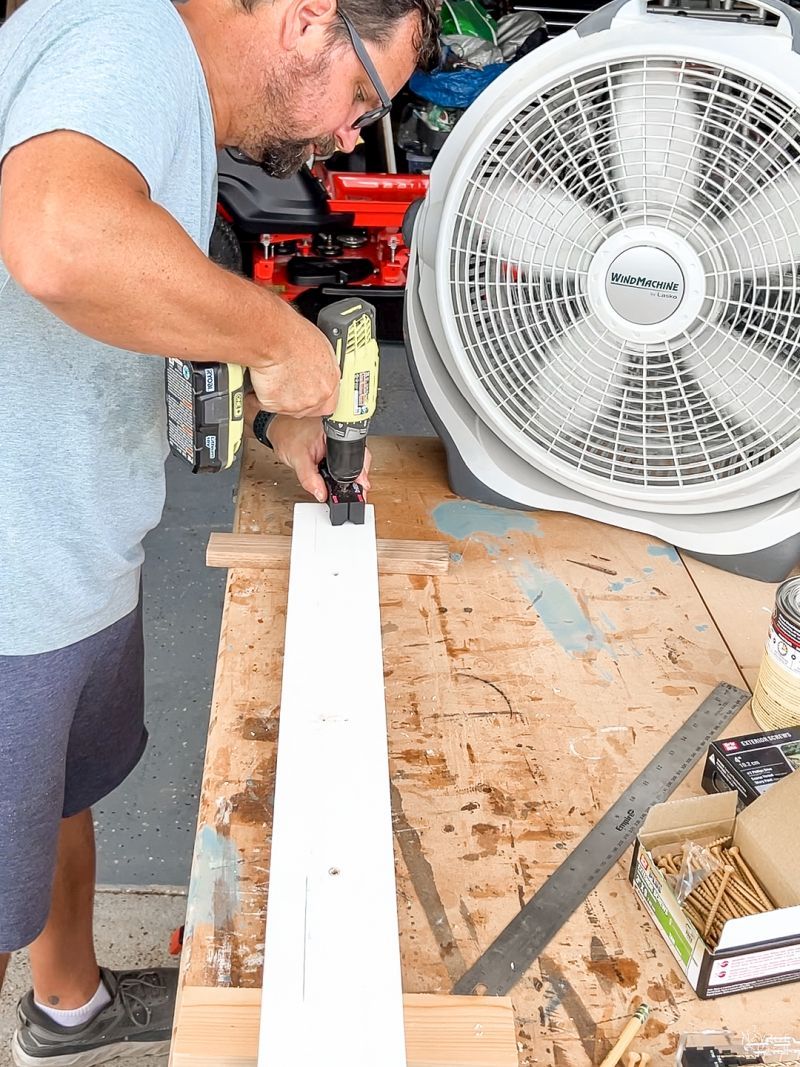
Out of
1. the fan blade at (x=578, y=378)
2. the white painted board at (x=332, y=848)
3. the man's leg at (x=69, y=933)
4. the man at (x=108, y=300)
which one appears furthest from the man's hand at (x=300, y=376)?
the man's leg at (x=69, y=933)

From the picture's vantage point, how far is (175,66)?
819 mm

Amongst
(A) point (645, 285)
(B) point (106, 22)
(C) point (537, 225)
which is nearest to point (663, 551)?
(A) point (645, 285)

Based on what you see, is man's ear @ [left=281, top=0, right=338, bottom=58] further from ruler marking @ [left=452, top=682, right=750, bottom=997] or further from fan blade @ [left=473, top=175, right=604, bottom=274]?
ruler marking @ [left=452, top=682, right=750, bottom=997]

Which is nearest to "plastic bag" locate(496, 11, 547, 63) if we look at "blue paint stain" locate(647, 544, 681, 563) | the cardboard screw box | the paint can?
"blue paint stain" locate(647, 544, 681, 563)

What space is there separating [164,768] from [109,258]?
1.50 metres

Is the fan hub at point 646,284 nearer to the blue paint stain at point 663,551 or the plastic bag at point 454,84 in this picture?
the blue paint stain at point 663,551

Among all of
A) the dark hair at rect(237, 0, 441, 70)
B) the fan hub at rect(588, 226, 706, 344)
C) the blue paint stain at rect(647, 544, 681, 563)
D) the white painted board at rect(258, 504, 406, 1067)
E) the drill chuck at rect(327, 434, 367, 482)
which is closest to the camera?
the white painted board at rect(258, 504, 406, 1067)

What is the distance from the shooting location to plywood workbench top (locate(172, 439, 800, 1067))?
83cm

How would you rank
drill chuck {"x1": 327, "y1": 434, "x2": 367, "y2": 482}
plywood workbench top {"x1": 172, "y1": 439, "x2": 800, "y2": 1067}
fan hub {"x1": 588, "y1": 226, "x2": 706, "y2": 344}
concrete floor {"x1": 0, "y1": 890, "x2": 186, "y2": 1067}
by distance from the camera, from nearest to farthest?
plywood workbench top {"x1": 172, "y1": 439, "x2": 800, "y2": 1067}
fan hub {"x1": 588, "y1": 226, "x2": 706, "y2": 344}
drill chuck {"x1": 327, "y1": 434, "x2": 367, "y2": 482}
concrete floor {"x1": 0, "y1": 890, "x2": 186, "y2": 1067}

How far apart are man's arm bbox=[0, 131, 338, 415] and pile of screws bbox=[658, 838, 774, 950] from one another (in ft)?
2.06

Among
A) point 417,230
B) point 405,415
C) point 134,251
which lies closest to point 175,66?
point 134,251

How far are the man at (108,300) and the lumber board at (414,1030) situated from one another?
433mm

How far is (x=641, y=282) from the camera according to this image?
1227 mm

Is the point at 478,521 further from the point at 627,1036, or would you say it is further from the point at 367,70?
the point at 627,1036
